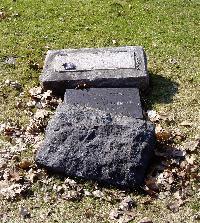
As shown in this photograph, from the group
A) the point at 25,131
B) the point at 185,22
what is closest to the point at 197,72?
the point at 185,22

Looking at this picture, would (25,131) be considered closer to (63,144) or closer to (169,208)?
(63,144)

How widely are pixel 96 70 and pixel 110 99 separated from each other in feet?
1.99

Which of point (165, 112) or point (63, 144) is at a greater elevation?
point (63, 144)

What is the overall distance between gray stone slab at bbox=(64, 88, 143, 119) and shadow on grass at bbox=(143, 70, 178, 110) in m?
0.38

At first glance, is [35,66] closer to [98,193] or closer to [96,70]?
[96,70]

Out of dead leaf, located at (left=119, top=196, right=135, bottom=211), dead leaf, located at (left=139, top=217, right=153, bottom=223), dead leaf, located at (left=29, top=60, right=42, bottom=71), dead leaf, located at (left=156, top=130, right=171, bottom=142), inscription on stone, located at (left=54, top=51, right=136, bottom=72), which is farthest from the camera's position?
dead leaf, located at (left=29, top=60, right=42, bottom=71)

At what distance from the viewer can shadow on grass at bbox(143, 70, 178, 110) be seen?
8.41 m

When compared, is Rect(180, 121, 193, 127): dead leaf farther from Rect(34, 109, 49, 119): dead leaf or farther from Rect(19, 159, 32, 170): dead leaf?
Rect(19, 159, 32, 170): dead leaf

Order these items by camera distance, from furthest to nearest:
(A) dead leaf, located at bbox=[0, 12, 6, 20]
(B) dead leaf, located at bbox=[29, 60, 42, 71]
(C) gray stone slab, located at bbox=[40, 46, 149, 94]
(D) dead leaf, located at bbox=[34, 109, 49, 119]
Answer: (A) dead leaf, located at bbox=[0, 12, 6, 20]
(B) dead leaf, located at bbox=[29, 60, 42, 71]
(C) gray stone slab, located at bbox=[40, 46, 149, 94]
(D) dead leaf, located at bbox=[34, 109, 49, 119]

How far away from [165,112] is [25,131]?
219cm

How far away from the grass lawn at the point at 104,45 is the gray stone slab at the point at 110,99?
1.47 ft

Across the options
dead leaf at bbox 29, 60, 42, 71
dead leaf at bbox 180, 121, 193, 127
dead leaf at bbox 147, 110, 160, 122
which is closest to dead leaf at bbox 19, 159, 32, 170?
dead leaf at bbox 147, 110, 160, 122

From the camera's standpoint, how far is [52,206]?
651 cm

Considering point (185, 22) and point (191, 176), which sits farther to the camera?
point (185, 22)
